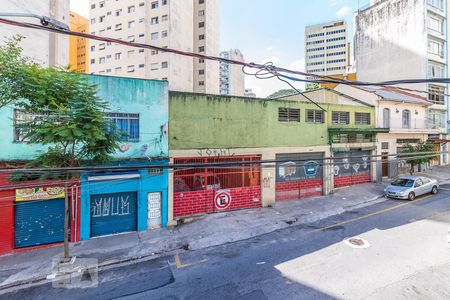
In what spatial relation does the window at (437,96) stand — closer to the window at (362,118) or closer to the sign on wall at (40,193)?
the window at (362,118)

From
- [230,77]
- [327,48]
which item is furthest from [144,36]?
[327,48]

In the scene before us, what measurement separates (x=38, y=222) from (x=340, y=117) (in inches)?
793

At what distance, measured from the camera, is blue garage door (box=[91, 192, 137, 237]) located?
11.1 meters

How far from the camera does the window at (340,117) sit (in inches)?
723

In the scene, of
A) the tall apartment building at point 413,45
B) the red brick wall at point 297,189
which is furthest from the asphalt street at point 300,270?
the tall apartment building at point 413,45

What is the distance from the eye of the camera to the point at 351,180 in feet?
63.9

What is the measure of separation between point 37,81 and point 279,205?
44.5ft

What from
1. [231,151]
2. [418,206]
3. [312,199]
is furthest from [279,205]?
[418,206]

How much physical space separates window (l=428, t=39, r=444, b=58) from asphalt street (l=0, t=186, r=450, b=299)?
94.2 feet

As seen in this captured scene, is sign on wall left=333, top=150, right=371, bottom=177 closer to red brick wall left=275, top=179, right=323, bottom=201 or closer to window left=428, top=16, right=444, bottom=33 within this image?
red brick wall left=275, top=179, right=323, bottom=201

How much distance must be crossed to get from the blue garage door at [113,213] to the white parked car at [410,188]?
53.1ft

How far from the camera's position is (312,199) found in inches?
648

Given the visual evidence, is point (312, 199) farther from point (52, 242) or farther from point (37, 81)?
point (37, 81)

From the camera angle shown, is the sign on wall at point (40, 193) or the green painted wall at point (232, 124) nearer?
the sign on wall at point (40, 193)
